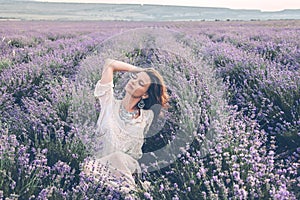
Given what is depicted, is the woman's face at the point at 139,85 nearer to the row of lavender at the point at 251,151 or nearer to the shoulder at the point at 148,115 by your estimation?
the shoulder at the point at 148,115

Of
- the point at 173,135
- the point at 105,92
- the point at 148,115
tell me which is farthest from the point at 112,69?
the point at 173,135

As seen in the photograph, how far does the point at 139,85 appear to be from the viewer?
2.98 metres

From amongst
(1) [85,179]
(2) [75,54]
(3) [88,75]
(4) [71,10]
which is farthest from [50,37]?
(4) [71,10]

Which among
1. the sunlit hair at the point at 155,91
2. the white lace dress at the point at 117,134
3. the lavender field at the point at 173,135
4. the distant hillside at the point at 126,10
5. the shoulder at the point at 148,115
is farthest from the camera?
the distant hillside at the point at 126,10

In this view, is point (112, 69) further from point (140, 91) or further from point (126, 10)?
point (126, 10)

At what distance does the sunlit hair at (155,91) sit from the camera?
9.98ft

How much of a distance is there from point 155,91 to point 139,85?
158 millimetres

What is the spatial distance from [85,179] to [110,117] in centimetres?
78

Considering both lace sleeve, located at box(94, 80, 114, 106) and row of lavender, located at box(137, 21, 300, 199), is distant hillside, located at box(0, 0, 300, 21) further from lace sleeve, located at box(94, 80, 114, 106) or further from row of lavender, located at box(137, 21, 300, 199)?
lace sleeve, located at box(94, 80, 114, 106)

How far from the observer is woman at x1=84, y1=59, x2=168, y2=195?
9.77 feet

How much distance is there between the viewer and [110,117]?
3025 millimetres

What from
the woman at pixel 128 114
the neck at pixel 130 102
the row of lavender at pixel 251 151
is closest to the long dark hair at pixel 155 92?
the woman at pixel 128 114

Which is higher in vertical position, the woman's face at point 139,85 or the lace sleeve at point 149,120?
the woman's face at point 139,85

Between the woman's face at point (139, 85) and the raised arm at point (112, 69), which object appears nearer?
the woman's face at point (139, 85)
